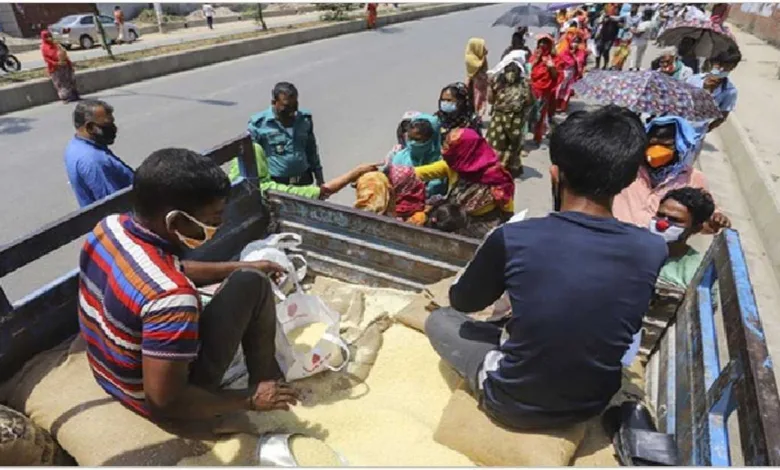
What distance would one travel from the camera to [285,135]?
3717 millimetres

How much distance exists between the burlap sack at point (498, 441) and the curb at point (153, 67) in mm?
11018

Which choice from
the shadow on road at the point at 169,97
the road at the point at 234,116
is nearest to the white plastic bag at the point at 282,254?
the road at the point at 234,116

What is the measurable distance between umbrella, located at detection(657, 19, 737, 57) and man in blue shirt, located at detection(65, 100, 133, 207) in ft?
21.7

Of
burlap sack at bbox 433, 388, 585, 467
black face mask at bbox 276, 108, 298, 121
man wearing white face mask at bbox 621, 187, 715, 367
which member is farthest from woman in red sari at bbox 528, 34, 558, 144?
burlap sack at bbox 433, 388, 585, 467

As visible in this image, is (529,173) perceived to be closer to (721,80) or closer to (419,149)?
(721,80)

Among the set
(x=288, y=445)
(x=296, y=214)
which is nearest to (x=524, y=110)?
(x=296, y=214)

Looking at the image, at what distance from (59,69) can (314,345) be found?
10343mm

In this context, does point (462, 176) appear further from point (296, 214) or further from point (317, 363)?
→ point (317, 363)

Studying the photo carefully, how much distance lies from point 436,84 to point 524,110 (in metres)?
5.57

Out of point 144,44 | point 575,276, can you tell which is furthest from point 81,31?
point 575,276

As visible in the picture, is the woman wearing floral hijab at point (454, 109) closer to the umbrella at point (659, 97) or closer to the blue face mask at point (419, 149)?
the blue face mask at point (419, 149)

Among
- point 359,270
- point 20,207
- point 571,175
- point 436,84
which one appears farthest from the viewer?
point 436,84

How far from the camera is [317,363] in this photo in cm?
230

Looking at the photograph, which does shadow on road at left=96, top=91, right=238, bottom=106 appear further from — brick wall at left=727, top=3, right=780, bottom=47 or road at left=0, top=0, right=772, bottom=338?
brick wall at left=727, top=3, right=780, bottom=47
